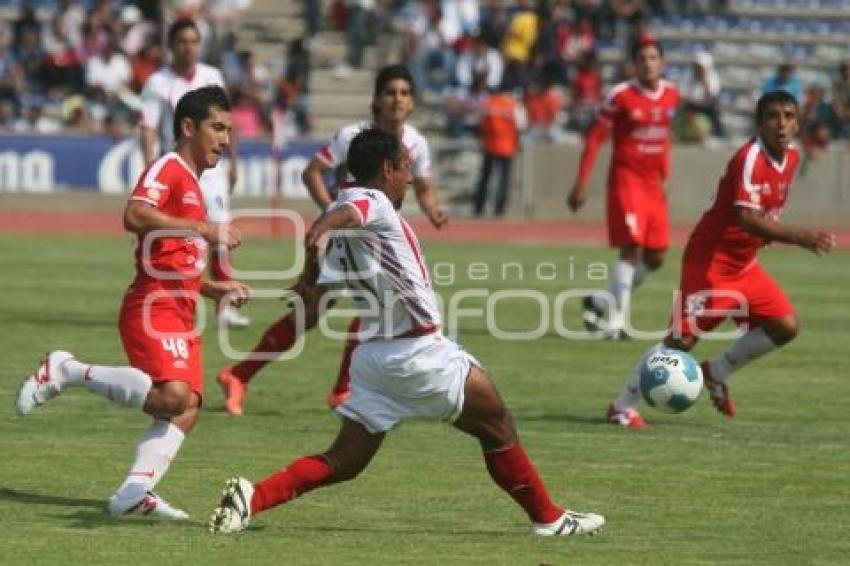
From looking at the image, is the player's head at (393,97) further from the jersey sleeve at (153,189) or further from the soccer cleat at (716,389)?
the jersey sleeve at (153,189)

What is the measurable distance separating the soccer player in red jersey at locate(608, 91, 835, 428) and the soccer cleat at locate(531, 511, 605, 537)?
2947 mm

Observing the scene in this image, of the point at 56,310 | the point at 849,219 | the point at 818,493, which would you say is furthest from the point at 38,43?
the point at 818,493

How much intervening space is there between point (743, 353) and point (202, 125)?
14.8ft

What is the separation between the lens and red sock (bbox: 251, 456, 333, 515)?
910 centimetres

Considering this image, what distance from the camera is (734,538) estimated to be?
30.7 feet

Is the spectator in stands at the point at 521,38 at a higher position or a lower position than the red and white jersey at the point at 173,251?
lower

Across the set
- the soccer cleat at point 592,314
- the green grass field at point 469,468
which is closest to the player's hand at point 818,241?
the green grass field at point 469,468

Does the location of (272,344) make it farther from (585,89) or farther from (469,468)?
(585,89)

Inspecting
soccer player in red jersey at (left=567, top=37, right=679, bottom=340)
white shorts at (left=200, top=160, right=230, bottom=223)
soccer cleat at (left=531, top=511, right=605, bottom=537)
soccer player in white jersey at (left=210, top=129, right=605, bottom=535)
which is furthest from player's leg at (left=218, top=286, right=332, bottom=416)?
soccer player in red jersey at (left=567, top=37, right=679, bottom=340)

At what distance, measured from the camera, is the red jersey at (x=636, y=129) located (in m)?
17.8

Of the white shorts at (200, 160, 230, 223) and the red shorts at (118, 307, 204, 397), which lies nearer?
the red shorts at (118, 307, 204, 397)

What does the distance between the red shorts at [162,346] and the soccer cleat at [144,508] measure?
0.55m

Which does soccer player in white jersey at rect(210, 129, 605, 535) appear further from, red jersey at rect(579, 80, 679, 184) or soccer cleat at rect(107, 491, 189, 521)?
red jersey at rect(579, 80, 679, 184)

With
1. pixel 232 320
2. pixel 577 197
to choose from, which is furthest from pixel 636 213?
pixel 232 320
